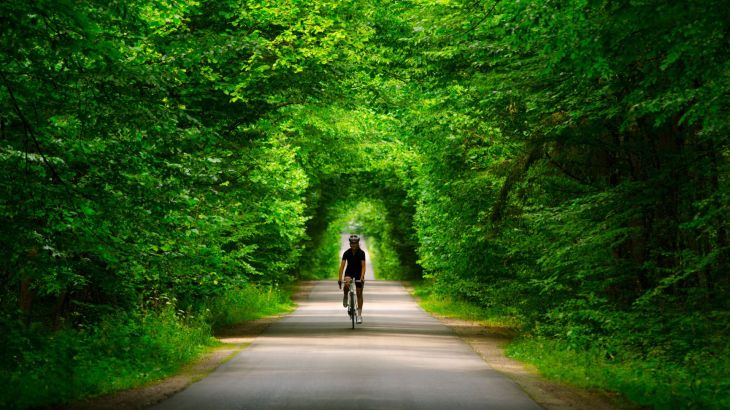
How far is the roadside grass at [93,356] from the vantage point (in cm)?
1179

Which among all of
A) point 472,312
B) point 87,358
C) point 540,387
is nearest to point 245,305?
point 472,312

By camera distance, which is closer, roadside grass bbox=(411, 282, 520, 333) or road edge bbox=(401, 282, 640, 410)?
road edge bbox=(401, 282, 640, 410)

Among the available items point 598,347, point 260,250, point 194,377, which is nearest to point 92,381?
point 194,377

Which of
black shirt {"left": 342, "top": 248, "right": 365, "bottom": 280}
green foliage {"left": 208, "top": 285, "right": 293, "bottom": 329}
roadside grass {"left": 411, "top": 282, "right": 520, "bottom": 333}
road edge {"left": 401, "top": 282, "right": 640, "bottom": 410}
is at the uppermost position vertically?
black shirt {"left": 342, "top": 248, "right": 365, "bottom": 280}

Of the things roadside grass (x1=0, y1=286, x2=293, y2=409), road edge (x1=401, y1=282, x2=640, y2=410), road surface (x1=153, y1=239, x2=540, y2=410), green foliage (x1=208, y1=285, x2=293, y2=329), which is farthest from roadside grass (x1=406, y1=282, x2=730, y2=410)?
green foliage (x1=208, y1=285, x2=293, y2=329)

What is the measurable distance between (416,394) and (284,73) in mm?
13188

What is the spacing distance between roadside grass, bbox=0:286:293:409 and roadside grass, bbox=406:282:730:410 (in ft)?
20.1

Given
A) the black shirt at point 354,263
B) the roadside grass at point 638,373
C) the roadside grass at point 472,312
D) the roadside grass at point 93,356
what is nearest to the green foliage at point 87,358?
the roadside grass at point 93,356

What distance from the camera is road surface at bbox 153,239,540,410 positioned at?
11812mm

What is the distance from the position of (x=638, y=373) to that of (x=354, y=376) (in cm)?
402

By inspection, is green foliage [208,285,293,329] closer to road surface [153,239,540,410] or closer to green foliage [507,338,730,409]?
road surface [153,239,540,410]

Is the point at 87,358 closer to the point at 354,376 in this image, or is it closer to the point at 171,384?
the point at 171,384

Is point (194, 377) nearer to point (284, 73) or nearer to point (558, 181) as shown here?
point (558, 181)

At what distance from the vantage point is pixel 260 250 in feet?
122
